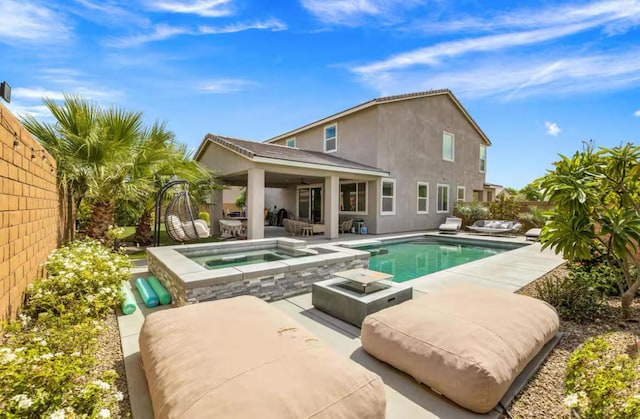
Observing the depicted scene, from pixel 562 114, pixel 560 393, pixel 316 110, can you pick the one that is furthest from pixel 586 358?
pixel 316 110

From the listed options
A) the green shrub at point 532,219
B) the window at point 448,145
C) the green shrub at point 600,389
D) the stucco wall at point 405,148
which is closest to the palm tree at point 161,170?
the stucco wall at point 405,148

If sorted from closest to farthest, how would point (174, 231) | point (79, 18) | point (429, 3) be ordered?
point (79, 18) → point (429, 3) → point (174, 231)

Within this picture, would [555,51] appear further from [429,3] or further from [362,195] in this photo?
[362,195]

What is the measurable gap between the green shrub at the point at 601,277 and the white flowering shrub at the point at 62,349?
663cm

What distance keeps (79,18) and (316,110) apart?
17444mm

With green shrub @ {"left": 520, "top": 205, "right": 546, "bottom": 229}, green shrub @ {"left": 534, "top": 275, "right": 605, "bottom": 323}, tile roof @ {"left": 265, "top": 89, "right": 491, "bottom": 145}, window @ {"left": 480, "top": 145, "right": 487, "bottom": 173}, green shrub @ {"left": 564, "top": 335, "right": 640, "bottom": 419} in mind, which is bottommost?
green shrub @ {"left": 534, "top": 275, "right": 605, "bottom": 323}

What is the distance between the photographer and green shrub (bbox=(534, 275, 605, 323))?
4.25m

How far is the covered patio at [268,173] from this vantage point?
11.0m

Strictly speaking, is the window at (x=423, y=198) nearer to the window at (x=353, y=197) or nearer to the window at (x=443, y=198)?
the window at (x=443, y=198)

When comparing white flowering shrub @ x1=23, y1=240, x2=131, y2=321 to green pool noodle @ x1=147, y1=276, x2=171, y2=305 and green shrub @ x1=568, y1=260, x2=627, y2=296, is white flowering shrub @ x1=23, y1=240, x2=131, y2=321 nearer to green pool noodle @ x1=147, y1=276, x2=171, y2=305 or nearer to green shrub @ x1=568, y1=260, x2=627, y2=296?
green pool noodle @ x1=147, y1=276, x2=171, y2=305

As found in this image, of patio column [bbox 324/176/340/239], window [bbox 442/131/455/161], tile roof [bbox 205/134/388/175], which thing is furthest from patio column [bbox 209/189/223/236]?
window [bbox 442/131/455/161]

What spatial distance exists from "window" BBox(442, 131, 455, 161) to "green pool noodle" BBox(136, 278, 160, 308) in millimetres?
18583

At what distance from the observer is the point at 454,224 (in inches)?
635

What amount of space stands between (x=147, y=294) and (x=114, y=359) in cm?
212
